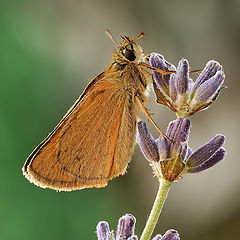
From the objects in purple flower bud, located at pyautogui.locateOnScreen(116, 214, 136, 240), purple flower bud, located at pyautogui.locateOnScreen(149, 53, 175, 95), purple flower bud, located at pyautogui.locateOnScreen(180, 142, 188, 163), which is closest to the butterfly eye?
purple flower bud, located at pyautogui.locateOnScreen(149, 53, 175, 95)

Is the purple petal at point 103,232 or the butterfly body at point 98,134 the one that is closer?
the purple petal at point 103,232

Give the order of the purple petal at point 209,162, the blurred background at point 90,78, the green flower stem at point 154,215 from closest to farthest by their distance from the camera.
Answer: the green flower stem at point 154,215
the purple petal at point 209,162
the blurred background at point 90,78

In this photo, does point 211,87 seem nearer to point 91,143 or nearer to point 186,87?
point 186,87

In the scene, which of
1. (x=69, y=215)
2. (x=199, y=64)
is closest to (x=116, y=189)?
(x=69, y=215)

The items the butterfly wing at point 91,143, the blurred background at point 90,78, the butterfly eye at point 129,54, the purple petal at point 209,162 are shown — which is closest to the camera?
the purple petal at point 209,162

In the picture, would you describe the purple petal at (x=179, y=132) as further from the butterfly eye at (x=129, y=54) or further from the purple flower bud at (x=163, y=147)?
the butterfly eye at (x=129, y=54)

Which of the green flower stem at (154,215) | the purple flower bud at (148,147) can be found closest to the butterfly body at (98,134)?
the purple flower bud at (148,147)

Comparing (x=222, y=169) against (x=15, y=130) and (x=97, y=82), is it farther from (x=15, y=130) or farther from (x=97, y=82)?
(x=97, y=82)

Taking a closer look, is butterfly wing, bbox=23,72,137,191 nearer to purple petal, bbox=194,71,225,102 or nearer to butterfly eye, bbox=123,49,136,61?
butterfly eye, bbox=123,49,136,61
